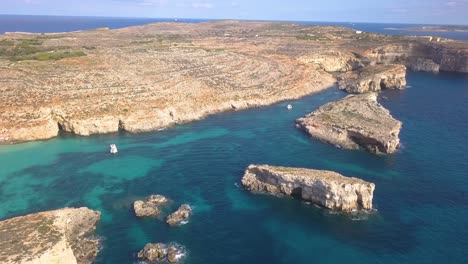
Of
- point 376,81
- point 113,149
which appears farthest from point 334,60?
point 113,149

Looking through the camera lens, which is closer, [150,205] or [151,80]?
[150,205]

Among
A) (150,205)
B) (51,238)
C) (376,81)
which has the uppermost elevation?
(376,81)

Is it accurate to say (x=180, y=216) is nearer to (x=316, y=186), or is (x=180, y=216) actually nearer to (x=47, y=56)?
(x=316, y=186)

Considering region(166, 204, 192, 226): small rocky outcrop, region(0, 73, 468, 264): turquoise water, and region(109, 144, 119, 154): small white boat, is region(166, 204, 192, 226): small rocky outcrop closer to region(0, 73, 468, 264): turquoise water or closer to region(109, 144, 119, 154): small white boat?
region(0, 73, 468, 264): turquoise water

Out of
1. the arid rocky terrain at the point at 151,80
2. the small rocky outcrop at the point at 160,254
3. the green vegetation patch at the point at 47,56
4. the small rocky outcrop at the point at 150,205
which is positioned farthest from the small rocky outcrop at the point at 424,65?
the small rocky outcrop at the point at 160,254

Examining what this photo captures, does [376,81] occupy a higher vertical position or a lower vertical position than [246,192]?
higher

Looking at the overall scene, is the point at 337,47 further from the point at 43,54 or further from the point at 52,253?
the point at 52,253
